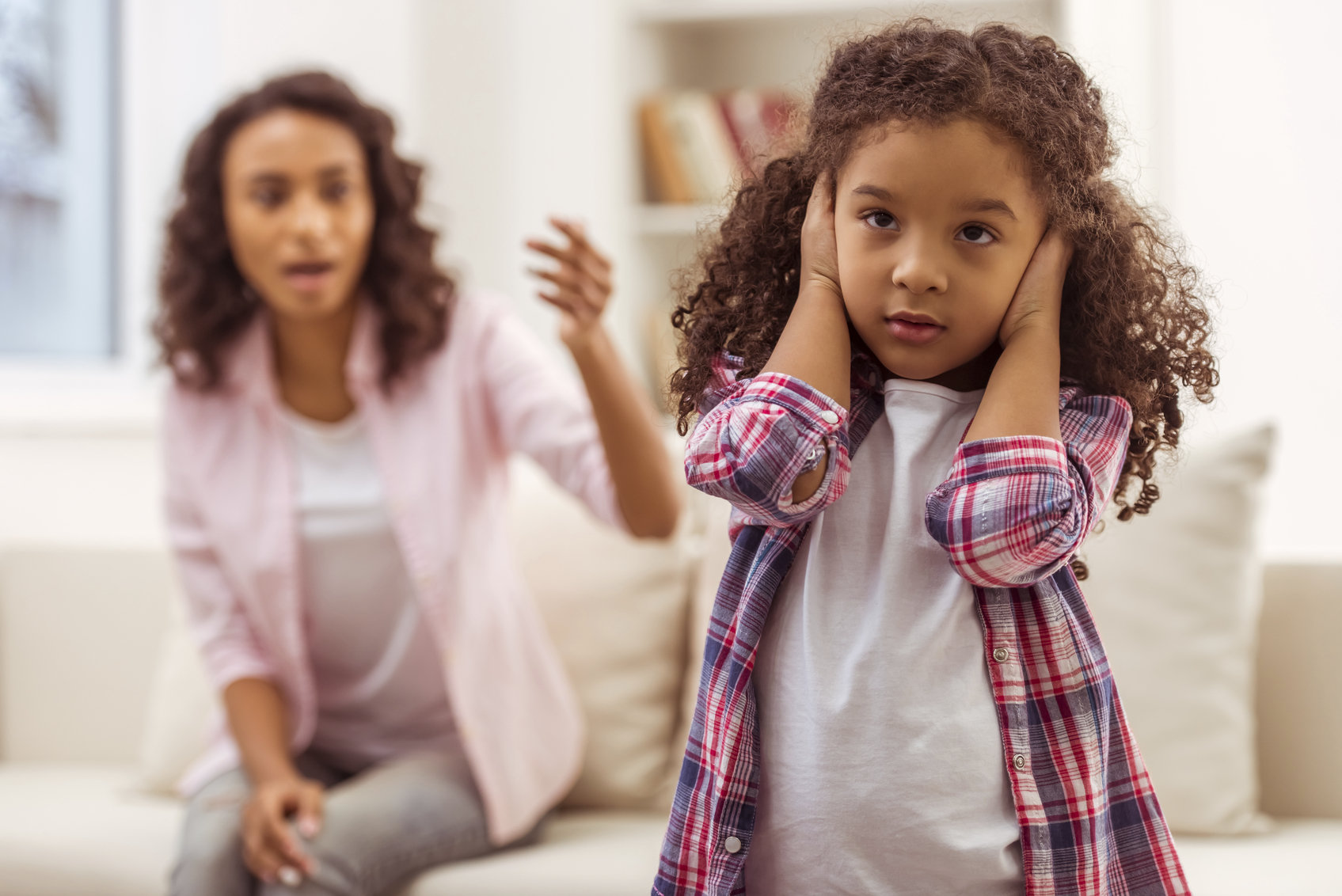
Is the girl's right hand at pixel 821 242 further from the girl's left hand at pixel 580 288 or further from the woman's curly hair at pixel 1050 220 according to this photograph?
the girl's left hand at pixel 580 288

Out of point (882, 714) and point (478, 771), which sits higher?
point (882, 714)

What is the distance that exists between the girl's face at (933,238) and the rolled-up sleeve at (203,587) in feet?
3.23

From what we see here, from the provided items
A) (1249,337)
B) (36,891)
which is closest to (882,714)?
(36,891)

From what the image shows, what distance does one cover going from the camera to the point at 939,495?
70 cm

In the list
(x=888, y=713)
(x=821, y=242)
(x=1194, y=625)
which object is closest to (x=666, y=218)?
(x=1194, y=625)

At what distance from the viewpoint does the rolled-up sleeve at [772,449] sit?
2.26 feet

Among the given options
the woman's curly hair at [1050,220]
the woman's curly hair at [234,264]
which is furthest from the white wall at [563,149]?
the woman's curly hair at [1050,220]

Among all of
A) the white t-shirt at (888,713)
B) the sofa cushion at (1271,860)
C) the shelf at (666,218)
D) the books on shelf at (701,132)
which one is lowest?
the sofa cushion at (1271,860)

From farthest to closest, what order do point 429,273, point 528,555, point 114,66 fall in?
point 114,66
point 528,555
point 429,273

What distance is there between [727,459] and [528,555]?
96 cm

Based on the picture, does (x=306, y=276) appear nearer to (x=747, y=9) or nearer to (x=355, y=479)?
(x=355, y=479)

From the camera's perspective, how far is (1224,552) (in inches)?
52.6

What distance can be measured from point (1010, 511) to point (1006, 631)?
0.31 feet

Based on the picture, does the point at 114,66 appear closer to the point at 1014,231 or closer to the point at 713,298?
the point at 713,298
